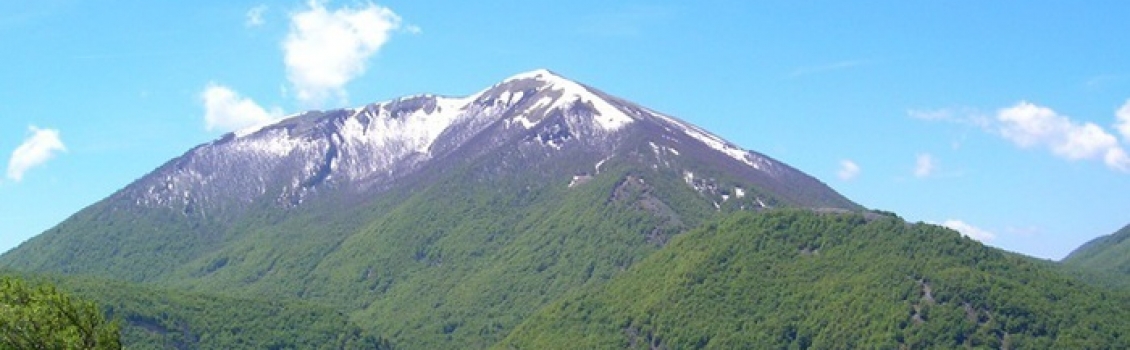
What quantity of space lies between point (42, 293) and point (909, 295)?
503ft

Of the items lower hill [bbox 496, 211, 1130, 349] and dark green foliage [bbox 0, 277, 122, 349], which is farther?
lower hill [bbox 496, 211, 1130, 349]

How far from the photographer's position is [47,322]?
51.7 metres

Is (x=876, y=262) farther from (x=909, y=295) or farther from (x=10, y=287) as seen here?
(x=10, y=287)

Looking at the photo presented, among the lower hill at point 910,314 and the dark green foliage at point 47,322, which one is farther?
the lower hill at point 910,314

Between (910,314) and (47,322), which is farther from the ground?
(910,314)

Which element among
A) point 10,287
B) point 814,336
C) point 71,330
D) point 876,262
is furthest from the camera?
point 876,262

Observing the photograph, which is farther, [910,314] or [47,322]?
[910,314]

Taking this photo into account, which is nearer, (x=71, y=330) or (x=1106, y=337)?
(x=71, y=330)

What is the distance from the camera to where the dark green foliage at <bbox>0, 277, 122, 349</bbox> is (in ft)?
167

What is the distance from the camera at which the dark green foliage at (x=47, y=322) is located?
5094 centimetres

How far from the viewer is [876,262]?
199 m

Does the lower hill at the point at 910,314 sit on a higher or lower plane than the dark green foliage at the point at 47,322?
higher

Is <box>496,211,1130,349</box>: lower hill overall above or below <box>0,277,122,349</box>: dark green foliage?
above

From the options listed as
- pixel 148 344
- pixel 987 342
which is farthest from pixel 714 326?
pixel 148 344
